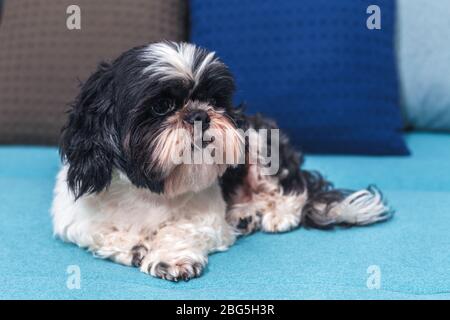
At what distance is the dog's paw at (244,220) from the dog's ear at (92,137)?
45 centimetres

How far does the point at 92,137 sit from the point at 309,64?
1166 millimetres

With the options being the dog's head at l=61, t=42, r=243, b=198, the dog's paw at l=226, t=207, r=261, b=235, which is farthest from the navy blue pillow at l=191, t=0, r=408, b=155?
the dog's head at l=61, t=42, r=243, b=198

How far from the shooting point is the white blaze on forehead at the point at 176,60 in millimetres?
1547

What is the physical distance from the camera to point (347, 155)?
8.79 feet

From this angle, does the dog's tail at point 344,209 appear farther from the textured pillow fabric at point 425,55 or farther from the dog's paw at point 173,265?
the textured pillow fabric at point 425,55

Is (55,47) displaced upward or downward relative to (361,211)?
upward

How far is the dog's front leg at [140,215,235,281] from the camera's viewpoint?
1580mm

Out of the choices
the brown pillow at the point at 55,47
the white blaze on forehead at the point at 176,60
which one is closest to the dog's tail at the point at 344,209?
the white blaze on forehead at the point at 176,60

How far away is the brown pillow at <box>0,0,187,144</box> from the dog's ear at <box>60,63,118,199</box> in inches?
36.4

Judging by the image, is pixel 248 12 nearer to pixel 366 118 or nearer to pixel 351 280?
pixel 366 118

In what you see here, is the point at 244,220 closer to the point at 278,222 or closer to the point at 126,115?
the point at 278,222

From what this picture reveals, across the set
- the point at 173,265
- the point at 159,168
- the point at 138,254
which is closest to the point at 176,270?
the point at 173,265

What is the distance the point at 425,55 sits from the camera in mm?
2783

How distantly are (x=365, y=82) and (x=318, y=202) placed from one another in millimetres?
759
